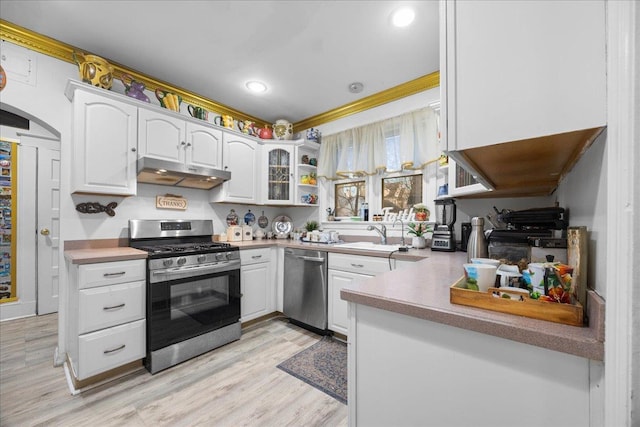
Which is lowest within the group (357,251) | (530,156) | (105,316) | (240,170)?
(105,316)

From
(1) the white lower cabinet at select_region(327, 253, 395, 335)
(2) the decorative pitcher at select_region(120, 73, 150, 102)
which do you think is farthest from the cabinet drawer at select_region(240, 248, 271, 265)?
(2) the decorative pitcher at select_region(120, 73, 150, 102)

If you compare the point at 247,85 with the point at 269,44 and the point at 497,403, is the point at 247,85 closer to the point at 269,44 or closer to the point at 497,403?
the point at 269,44

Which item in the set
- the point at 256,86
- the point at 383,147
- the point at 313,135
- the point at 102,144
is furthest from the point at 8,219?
the point at 383,147

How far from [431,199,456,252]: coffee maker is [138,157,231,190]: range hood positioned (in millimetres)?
2094

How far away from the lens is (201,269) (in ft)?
7.22

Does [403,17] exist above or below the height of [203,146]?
above

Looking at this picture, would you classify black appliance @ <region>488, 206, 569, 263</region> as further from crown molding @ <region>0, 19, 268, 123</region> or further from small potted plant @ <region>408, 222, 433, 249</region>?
crown molding @ <region>0, 19, 268, 123</region>

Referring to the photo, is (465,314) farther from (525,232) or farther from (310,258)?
(310,258)

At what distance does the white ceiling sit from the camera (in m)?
1.70

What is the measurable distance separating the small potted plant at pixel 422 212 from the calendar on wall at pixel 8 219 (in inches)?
176

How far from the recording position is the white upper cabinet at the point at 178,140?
7.50ft

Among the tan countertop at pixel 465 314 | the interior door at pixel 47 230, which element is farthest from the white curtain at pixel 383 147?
the interior door at pixel 47 230

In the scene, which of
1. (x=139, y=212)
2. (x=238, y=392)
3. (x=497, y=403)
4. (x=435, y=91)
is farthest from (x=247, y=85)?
(x=497, y=403)

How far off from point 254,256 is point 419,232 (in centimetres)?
169
